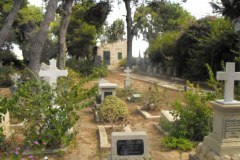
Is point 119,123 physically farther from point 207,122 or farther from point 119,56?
point 119,56

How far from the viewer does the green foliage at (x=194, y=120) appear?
6.40m

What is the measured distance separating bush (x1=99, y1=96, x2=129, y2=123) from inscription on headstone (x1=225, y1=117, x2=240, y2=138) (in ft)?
12.2

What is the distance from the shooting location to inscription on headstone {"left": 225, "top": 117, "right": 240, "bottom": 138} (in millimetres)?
4695

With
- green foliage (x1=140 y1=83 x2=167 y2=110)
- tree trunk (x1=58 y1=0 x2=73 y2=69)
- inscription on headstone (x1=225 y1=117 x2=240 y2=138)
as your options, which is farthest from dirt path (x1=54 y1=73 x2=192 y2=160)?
tree trunk (x1=58 y1=0 x2=73 y2=69)

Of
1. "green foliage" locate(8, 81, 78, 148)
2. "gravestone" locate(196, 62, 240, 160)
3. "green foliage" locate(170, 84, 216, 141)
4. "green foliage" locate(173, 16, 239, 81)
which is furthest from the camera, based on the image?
"green foliage" locate(173, 16, 239, 81)

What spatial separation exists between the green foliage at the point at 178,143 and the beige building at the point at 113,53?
36272mm

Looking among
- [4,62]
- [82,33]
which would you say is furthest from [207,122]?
[4,62]

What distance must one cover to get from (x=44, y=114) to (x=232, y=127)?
12.2 ft

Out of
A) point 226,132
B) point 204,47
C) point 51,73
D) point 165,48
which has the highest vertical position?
point 165,48

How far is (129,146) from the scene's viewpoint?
4.91 m

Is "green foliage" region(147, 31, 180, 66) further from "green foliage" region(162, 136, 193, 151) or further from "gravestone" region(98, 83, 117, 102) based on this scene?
"green foliage" region(162, 136, 193, 151)

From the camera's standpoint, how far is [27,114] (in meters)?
5.68

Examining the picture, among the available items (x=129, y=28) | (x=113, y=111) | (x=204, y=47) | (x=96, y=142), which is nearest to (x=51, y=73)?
(x=96, y=142)

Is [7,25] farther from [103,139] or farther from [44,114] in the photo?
[103,139]
